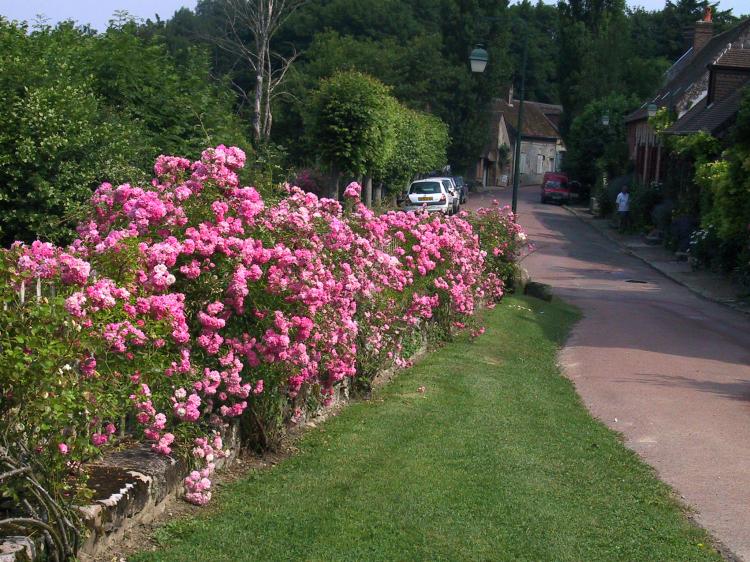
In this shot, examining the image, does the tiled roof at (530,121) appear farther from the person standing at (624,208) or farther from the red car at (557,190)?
the person standing at (624,208)

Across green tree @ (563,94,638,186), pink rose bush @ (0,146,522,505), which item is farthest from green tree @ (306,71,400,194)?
green tree @ (563,94,638,186)

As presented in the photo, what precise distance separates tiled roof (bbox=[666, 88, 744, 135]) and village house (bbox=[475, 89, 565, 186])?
48011 mm

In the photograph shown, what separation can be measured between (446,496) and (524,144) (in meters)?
95.6

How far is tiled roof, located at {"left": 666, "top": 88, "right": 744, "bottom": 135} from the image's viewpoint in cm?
3281

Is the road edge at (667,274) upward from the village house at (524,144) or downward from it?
downward

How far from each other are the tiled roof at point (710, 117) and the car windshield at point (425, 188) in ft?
34.0

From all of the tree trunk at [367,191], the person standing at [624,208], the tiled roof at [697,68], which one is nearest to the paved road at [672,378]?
the tree trunk at [367,191]

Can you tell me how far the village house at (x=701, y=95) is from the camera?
3562cm

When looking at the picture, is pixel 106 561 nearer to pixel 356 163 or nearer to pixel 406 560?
pixel 406 560

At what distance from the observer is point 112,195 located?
23.8 ft

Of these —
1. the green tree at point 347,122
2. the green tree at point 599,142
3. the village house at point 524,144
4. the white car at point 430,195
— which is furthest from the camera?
the village house at point 524,144

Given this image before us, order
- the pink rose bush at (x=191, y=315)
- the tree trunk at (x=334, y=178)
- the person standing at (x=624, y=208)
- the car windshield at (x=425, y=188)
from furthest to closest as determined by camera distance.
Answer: the car windshield at (x=425, y=188) < the person standing at (x=624, y=208) < the tree trunk at (x=334, y=178) < the pink rose bush at (x=191, y=315)

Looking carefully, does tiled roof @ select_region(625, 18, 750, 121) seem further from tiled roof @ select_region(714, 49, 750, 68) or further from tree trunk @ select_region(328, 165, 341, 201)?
tree trunk @ select_region(328, 165, 341, 201)

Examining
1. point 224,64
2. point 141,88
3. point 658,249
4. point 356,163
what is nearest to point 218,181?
point 141,88
